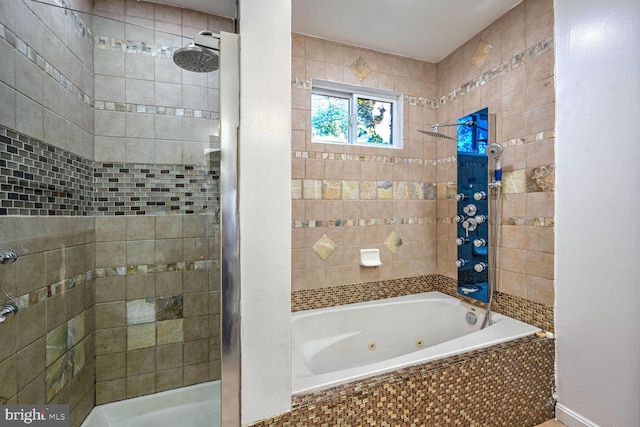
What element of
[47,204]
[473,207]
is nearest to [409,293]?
[473,207]

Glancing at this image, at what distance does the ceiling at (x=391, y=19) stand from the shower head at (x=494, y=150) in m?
0.93

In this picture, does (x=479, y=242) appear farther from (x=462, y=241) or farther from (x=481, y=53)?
(x=481, y=53)

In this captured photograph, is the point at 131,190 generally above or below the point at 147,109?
below

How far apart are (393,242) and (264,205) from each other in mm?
1668

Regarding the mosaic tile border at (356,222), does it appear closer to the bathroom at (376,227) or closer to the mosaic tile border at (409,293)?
the bathroom at (376,227)

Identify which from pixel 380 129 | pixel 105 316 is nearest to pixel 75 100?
pixel 105 316

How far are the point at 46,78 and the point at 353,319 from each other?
2211 millimetres

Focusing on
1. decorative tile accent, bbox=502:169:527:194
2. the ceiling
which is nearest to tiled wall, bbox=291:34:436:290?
the ceiling

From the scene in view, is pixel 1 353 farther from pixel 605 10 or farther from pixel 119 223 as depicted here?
pixel 605 10

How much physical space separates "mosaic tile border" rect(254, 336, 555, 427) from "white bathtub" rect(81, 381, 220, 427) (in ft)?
1.48

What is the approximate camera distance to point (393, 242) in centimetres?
250

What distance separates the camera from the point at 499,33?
6.82ft

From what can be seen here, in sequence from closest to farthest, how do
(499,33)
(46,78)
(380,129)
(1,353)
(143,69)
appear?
(1,353)
(46,78)
(143,69)
(499,33)
(380,129)

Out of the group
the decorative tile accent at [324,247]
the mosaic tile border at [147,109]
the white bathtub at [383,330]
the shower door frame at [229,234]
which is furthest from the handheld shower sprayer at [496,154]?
the mosaic tile border at [147,109]
